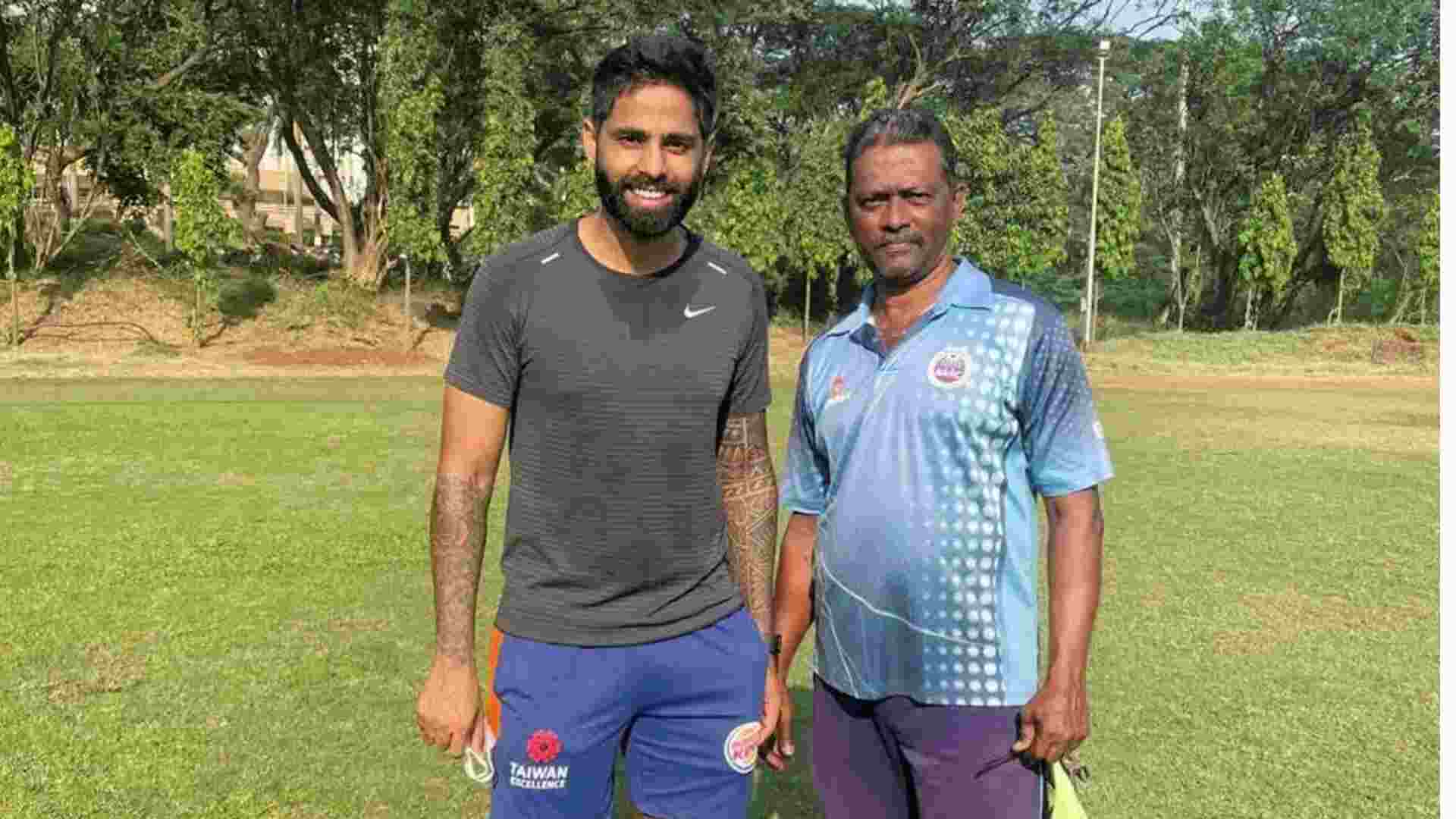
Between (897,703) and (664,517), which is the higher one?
(664,517)

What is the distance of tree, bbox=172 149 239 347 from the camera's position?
2647 centimetres

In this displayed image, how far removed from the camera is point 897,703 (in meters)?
2.75

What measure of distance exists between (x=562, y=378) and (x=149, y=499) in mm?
8883

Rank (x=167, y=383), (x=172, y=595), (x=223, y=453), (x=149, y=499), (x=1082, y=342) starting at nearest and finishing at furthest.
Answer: (x=172, y=595) → (x=149, y=499) → (x=223, y=453) → (x=167, y=383) → (x=1082, y=342)

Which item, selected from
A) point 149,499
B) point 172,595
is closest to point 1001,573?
point 172,595

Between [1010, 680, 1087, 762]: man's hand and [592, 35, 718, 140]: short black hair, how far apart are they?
1.49m

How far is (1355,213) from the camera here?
118 feet

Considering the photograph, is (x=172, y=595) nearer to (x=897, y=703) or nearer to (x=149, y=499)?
(x=149, y=499)

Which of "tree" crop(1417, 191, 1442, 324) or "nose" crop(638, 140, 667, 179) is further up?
"tree" crop(1417, 191, 1442, 324)

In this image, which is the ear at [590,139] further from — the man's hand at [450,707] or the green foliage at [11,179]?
the green foliage at [11,179]

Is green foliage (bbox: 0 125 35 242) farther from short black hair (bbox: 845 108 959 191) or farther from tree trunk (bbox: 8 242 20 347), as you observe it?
short black hair (bbox: 845 108 959 191)

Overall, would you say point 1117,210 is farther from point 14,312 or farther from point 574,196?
point 14,312

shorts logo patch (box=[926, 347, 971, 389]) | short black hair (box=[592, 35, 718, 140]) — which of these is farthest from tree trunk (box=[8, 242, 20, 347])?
shorts logo patch (box=[926, 347, 971, 389])

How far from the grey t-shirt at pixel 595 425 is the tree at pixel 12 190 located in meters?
26.1
